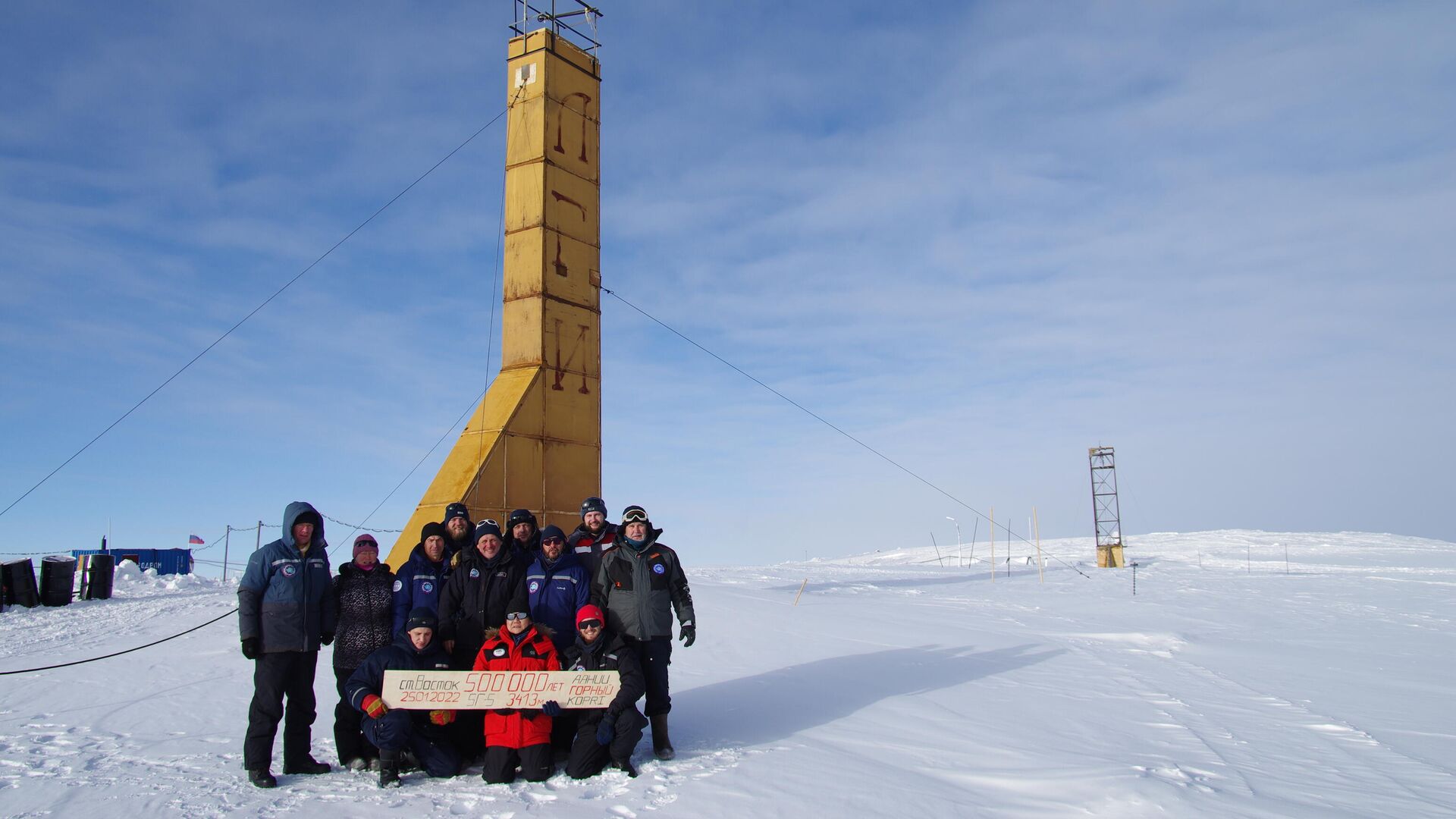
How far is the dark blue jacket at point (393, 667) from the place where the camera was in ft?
18.2

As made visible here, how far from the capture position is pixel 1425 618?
53.8 ft

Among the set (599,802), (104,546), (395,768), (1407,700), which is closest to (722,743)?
(599,802)

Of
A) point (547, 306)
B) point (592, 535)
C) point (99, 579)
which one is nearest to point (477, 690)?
point (592, 535)

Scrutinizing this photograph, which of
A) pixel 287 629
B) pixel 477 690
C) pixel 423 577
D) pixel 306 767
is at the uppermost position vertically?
pixel 423 577

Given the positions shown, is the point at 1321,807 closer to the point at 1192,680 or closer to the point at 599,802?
the point at 599,802

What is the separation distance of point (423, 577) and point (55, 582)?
46.3 feet

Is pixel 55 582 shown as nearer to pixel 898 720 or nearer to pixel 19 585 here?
pixel 19 585

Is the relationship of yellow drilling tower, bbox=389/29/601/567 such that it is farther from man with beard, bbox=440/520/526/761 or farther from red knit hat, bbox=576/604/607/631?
red knit hat, bbox=576/604/607/631

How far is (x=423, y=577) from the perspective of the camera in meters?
6.16

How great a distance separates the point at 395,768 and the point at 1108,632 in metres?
11.1

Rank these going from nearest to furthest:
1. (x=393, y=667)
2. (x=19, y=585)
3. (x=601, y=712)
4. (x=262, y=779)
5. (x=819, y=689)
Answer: (x=262, y=779) < (x=393, y=667) < (x=601, y=712) < (x=819, y=689) < (x=19, y=585)

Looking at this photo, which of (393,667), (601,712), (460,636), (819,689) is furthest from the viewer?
(819,689)

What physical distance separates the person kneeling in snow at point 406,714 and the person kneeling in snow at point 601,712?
28.3 inches

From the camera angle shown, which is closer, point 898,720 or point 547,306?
point 898,720
